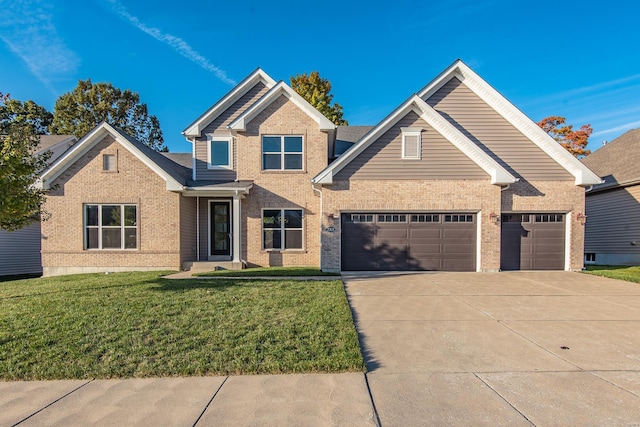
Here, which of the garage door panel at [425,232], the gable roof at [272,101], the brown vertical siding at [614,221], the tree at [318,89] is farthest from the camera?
the tree at [318,89]

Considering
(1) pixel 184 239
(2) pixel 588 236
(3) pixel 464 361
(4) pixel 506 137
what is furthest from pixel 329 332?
(2) pixel 588 236

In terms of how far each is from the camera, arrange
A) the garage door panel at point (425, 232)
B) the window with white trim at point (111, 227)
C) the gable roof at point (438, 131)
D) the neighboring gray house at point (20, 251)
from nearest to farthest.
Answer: the gable roof at point (438, 131), the garage door panel at point (425, 232), the window with white trim at point (111, 227), the neighboring gray house at point (20, 251)

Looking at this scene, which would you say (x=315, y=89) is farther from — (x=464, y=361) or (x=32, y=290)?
(x=464, y=361)

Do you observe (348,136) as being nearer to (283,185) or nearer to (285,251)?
(283,185)

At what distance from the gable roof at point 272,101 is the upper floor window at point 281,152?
100 centimetres

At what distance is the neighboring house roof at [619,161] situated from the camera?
15.6m

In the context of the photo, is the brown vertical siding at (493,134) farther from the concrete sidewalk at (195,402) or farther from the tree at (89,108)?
the tree at (89,108)

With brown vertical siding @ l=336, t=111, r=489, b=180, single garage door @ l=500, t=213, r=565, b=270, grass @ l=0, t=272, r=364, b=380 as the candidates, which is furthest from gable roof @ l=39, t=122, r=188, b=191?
single garage door @ l=500, t=213, r=565, b=270

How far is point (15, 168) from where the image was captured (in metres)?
6.98

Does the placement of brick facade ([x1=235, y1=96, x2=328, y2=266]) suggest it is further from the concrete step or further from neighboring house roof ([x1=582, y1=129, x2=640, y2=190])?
neighboring house roof ([x1=582, y1=129, x2=640, y2=190])

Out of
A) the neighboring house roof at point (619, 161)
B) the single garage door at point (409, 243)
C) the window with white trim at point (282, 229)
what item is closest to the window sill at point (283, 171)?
the window with white trim at point (282, 229)

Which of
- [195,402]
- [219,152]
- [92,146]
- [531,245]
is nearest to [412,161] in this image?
[531,245]

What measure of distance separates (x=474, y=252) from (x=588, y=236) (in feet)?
32.7

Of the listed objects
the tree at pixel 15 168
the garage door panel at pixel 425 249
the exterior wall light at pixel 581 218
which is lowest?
the garage door panel at pixel 425 249
